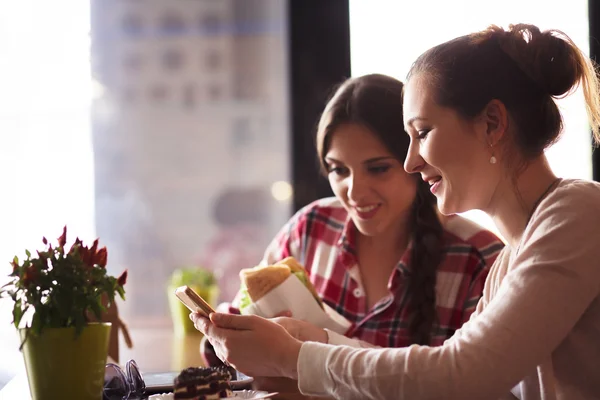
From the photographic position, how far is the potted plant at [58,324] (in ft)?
3.76

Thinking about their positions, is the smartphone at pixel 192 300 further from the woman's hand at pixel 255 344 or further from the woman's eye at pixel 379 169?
the woman's eye at pixel 379 169

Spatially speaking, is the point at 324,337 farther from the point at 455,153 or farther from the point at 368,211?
the point at 455,153

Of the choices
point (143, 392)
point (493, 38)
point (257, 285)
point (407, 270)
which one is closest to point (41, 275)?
point (143, 392)

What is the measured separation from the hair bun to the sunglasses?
0.84 metres

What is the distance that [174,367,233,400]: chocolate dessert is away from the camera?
116 cm

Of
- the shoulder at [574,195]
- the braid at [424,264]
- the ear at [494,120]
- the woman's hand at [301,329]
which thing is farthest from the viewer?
the braid at [424,264]

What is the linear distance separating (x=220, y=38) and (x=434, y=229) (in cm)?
161

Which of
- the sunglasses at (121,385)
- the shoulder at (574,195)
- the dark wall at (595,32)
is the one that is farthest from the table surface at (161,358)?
the dark wall at (595,32)

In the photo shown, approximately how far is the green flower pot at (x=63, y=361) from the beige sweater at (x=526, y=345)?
1.06ft

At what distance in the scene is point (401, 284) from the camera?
76.6 inches

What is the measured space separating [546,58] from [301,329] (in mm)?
759

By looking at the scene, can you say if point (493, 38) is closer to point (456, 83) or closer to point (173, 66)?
point (456, 83)

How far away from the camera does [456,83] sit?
128 cm

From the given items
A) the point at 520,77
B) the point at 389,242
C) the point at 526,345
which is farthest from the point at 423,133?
the point at 389,242
